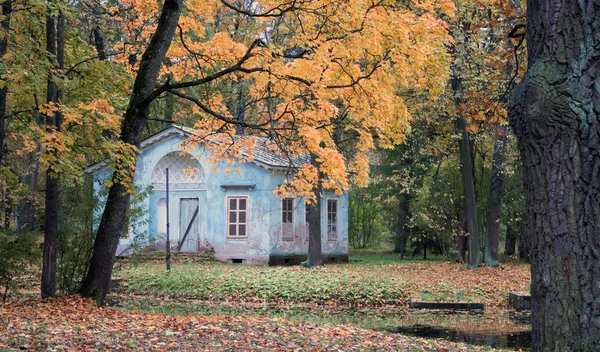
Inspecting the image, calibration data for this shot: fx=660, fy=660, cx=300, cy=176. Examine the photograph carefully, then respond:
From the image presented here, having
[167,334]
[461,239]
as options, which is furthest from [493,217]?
[167,334]

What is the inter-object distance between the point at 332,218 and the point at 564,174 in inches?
1065

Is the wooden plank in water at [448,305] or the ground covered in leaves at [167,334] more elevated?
the ground covered in leaves at [167,334]

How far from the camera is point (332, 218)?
3114cm

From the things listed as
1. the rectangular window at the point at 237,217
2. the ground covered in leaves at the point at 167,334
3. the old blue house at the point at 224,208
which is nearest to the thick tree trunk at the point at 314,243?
the old blue house at the point at 224,208

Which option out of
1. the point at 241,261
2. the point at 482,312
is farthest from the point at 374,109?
the point at 241,261

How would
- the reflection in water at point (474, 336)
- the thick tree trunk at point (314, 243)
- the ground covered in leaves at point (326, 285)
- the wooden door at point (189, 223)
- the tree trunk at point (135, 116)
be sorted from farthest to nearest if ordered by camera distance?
the wooden door at point (189, 223) → the thick tree trunk at point (314, 243) → the ground covered in leaves at point (326, 285) → the tree trunk at point (135, 116) → the reflection in water at point (474, 336)

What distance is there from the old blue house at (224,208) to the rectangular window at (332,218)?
20cm

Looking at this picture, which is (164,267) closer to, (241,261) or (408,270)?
(241,261)

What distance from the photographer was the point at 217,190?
28.4m

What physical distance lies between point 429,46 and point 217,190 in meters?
17.5

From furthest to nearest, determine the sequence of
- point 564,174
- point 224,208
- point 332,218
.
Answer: point 332,218 → point 224,208 → point 564,174

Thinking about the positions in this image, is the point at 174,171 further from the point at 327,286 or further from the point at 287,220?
the point at 327,286

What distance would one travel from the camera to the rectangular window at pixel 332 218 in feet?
101

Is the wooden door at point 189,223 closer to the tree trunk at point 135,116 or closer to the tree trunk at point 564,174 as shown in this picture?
the tree trunk at point 135,116
